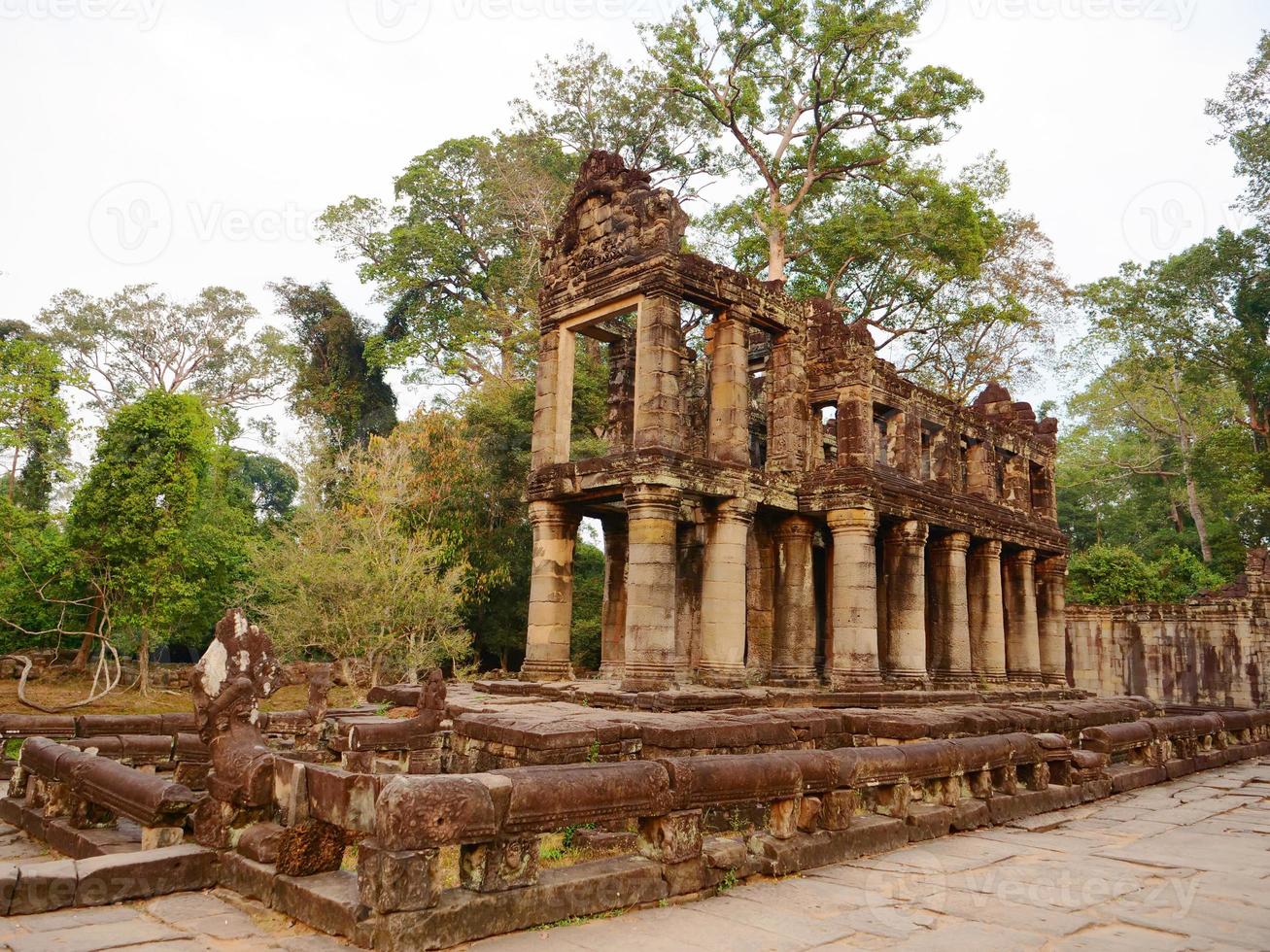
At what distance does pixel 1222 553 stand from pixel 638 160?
28.4 meters

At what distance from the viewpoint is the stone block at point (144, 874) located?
4805 mm

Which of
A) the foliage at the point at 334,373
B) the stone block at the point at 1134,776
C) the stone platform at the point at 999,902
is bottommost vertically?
the stone block at the point at 1134,776

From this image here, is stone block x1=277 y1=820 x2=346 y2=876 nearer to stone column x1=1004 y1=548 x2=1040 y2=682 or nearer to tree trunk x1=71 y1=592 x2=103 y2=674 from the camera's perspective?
tree trunk x1=71 y1=592 x2=103 y2=674

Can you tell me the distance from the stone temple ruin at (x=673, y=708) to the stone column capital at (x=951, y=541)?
87 mm

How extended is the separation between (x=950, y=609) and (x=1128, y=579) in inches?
645

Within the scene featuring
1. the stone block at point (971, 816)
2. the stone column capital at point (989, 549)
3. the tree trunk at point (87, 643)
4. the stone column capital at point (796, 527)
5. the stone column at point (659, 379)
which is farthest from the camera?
the tree trunk at point (87, 643)

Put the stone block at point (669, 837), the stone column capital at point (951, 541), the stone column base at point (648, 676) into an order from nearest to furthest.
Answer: the stone block at point (669, 837), the stone column base at point (648, 676), the stone column capital at point (951, 541)

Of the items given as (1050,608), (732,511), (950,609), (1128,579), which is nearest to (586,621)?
(950,609)

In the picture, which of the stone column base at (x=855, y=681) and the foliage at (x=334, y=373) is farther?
the foliage at (x=334, y=373)

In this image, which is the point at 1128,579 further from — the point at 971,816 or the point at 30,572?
the point at 30,572

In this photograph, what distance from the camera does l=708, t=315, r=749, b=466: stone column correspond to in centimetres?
1453

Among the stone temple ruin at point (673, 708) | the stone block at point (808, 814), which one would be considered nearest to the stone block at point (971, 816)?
the stone temple ruin at point (673, 708)

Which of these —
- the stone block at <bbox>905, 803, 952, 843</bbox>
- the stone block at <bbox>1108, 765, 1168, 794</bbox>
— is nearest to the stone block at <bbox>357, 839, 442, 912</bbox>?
the stone block at <bbox>905, 803, 952, 843</bbox>

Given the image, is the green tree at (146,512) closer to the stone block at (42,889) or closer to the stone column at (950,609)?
the stone column at (950,609)
